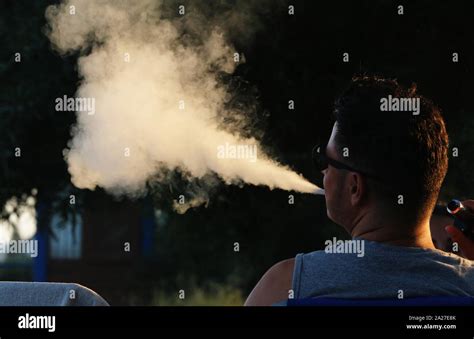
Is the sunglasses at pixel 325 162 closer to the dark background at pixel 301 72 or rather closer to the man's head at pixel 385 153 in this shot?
the man's head at pixel 385 153

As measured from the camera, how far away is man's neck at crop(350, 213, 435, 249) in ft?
9.66

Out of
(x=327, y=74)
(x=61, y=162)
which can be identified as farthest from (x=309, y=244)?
(x=61, y=162)

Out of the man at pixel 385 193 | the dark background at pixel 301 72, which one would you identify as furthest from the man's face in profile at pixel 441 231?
the dark background at pixel 301 72

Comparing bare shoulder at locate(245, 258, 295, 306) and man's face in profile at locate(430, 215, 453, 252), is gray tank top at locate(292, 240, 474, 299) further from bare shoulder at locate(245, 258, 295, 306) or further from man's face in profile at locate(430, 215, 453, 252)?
man's face in profile at locate(430, 215, 453, 252)

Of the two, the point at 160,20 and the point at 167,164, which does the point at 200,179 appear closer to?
the point at 167,164

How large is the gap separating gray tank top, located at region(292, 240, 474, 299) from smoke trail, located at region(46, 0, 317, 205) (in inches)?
116

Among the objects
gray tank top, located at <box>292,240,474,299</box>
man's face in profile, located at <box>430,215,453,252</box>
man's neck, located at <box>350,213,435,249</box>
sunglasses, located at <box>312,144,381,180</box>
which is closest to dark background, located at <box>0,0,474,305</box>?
man's face in profile, located at <box>430,215,453,252</box>

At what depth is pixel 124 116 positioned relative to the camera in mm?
6566

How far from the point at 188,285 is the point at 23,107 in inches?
233

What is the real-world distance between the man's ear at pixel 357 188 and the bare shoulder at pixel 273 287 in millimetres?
390

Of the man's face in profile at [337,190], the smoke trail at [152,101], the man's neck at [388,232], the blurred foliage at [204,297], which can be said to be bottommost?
the blurred foliage at [204,297]

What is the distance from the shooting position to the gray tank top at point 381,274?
274 cm

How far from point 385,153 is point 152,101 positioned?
12.3 ft

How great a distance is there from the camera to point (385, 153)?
2.96m
